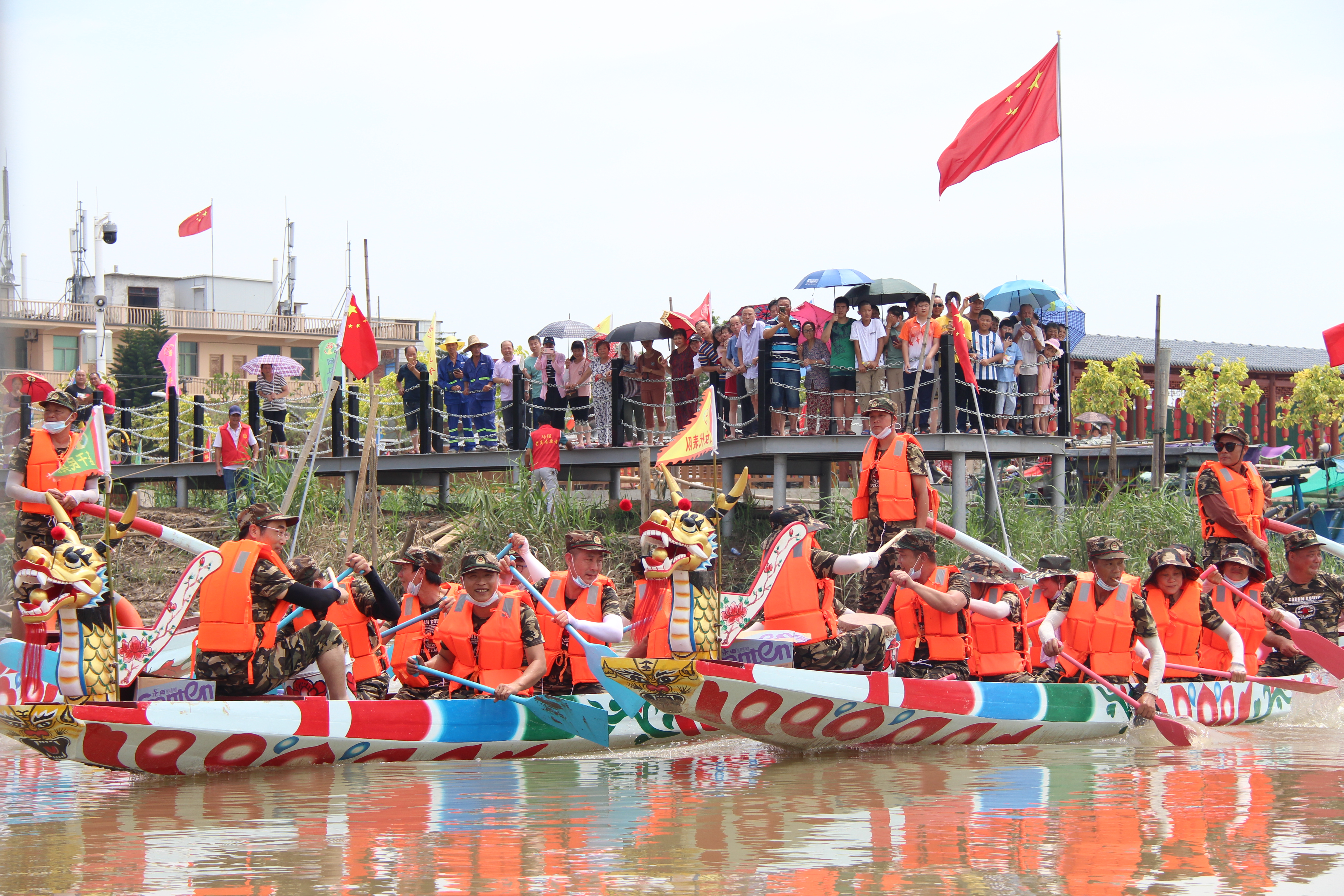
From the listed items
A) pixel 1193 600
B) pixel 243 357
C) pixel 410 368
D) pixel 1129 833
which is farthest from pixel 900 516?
pixel 243 357

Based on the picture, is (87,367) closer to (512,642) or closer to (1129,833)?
(512,642)

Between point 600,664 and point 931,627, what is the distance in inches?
87.8

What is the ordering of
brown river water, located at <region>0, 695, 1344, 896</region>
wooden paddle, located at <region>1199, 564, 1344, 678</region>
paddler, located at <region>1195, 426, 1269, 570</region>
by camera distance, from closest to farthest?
brown river water, located at <region>0, 695, 1344, 896</region> → wooden paddle, located at <region>1199, 564, 1344, 678</region> → paddler, located at <region>1195, 426, 1269, 570</region>

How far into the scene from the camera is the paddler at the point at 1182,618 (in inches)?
386

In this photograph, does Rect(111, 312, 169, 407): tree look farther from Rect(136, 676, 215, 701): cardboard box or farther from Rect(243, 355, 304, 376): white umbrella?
Rect(136, 676, 215, 701): cardboard box

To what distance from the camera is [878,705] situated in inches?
338

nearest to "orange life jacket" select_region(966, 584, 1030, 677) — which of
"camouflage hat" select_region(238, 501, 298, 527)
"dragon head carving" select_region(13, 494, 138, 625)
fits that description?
"camouflage hat" select_region(238, 501, 298, 527)

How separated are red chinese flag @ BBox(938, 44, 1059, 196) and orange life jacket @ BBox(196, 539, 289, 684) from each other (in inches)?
409

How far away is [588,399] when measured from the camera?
18.1 metres

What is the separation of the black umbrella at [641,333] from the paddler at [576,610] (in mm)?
7565

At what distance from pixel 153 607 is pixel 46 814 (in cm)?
1096

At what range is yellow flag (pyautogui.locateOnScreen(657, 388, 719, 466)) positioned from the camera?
9922mm

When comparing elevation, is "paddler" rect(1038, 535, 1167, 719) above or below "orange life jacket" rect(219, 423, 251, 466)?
below

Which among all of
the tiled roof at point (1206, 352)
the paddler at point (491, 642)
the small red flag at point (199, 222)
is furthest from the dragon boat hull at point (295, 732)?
the tiled roof at point (1206, 352)
